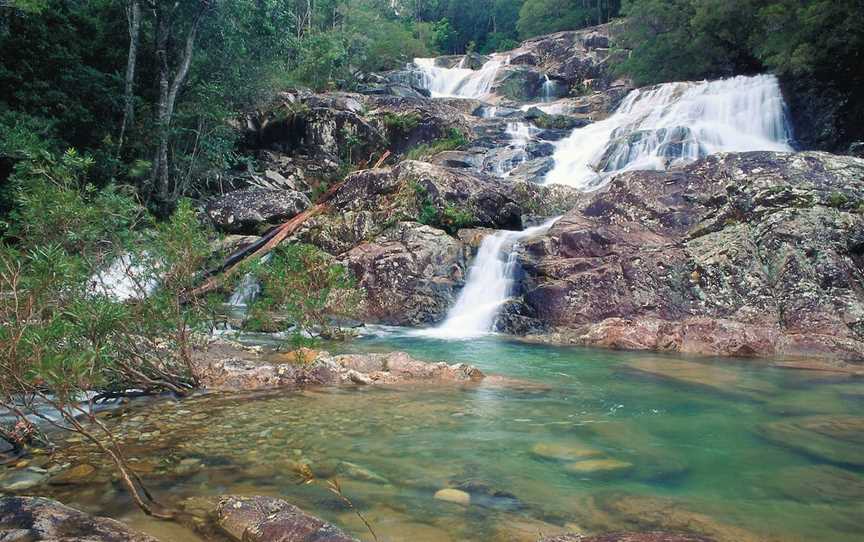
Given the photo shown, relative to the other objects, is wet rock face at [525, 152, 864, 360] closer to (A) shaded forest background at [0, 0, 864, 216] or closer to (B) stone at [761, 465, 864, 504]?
(B) stone at [761, 465, 864, 504]

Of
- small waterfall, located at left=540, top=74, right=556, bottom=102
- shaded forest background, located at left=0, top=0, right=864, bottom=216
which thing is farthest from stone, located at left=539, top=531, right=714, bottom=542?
small waterfall, located at left=540, top=74, right=556, bottom=102

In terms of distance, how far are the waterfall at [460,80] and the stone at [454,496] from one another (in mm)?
Result: 29369

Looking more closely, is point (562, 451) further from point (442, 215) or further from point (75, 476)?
point (442, 215)

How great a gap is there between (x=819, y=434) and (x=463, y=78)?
3093 centimetres

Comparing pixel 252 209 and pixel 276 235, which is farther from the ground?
pixel 252 209

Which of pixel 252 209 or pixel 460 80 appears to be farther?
pixel 460 80

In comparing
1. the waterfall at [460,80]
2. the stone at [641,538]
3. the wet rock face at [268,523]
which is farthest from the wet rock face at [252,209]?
the waterfall at [460,80]

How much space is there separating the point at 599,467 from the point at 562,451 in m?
0.40

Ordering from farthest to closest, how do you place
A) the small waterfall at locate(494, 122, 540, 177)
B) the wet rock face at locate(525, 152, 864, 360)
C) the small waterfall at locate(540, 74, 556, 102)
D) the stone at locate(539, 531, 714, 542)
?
the small waterfall at locate(540, 74, 556, 102) < the small waterfall at locate(494, 122, 540, 177) < the wet rock face at locate(525, 152, 864, 360) < the stone at locate(539, 531, 714, 542)

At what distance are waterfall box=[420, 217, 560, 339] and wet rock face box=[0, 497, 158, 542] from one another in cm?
787

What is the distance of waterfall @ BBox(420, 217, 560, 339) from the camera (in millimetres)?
11094

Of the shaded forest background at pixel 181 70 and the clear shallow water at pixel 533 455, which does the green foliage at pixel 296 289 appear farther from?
the shaded forest background at pixel 181 70

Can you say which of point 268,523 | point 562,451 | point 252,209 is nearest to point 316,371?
point 562,451

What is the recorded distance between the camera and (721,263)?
32.9ft
